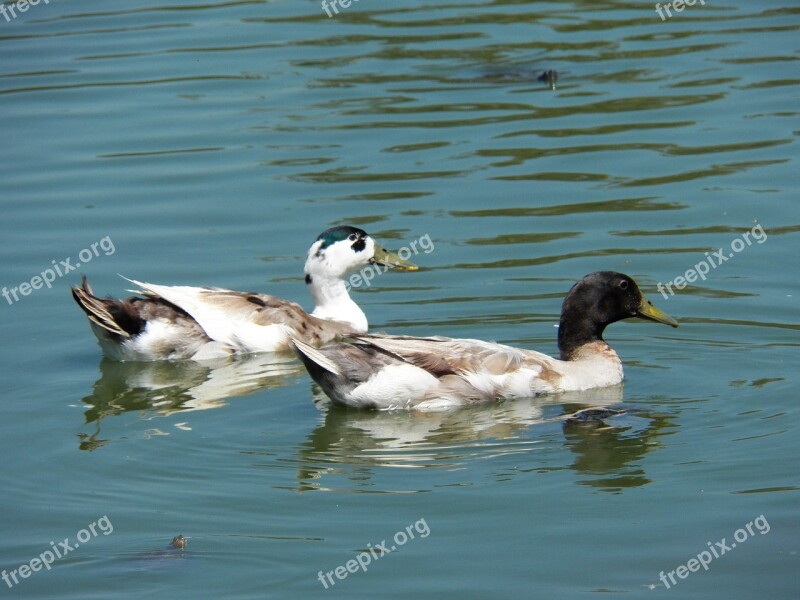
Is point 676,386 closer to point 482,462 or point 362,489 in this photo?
point 482,462

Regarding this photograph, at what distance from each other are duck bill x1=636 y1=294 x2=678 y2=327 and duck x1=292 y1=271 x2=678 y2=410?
1.61ft

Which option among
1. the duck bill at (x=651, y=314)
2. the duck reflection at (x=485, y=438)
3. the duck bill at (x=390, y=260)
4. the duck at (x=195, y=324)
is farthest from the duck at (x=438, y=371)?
the duck bill at (x=390, y=260)

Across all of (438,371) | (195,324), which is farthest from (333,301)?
(438,371)

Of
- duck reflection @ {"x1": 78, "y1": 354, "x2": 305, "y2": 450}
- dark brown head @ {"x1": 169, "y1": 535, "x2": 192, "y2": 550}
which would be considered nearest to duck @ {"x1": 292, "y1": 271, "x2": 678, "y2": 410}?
duck reflection @ {"x1": 78, "y1": 354, "x2": 305, "y2": 450}

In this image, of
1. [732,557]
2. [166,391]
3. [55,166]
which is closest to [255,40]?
[55,166]

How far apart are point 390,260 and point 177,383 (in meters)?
2.62

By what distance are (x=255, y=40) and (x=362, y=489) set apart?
1491 cm

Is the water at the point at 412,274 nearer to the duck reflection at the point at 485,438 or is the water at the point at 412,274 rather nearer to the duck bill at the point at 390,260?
the duck reflection at the point at 485,438

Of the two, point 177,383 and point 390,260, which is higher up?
point 390,260

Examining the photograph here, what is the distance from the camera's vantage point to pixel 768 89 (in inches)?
774

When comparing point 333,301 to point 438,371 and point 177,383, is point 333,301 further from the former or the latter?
point 438,371

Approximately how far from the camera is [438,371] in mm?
11406

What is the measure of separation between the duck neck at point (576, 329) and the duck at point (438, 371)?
10 cm

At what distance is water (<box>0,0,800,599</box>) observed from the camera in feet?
28.9
